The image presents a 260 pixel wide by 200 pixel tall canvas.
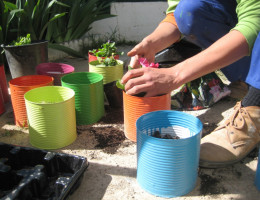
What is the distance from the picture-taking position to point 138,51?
5.20 ft

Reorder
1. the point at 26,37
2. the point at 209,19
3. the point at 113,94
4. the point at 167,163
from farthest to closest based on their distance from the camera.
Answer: the point at 26,37
the point at 113,94
the point at 209,19
the point at 167,163

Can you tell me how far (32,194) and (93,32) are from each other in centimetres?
292

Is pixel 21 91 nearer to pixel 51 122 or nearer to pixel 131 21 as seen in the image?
pixel 51 122

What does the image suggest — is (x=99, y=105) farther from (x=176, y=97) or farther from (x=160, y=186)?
(x=160, y=186)

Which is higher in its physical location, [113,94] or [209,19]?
[209,19]

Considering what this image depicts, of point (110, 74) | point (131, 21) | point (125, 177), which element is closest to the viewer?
point (125, 177)

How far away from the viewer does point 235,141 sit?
4.44 feet

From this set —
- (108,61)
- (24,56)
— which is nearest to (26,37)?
(24,56)

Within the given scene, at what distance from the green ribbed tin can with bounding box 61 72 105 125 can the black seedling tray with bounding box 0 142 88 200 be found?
0.47 m

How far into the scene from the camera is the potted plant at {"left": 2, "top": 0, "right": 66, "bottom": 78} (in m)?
2.20

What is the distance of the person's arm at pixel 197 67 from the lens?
1095 mm

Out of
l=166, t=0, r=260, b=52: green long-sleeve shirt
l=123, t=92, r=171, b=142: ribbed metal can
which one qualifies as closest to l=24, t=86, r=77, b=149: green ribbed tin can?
l=123, t=92, r=171, b=142: ribbed metal can

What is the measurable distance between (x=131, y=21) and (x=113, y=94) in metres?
2.18

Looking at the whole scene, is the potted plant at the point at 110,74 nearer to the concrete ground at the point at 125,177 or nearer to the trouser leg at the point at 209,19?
the concrete ground at the point at 125,177
